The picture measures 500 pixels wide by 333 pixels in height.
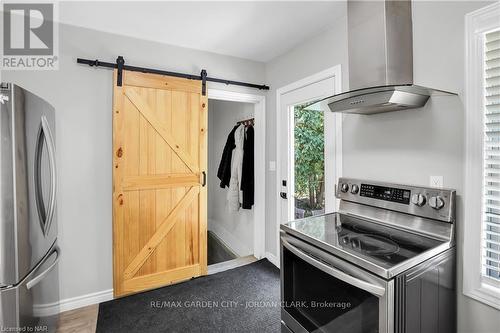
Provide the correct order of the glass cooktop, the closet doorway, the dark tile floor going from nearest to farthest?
the glass cooktop, the closet doorway, the dark tile floor

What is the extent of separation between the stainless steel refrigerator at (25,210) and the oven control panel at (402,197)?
1927 millimetres

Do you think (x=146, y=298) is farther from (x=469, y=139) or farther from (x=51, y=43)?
(x=469, y=139)

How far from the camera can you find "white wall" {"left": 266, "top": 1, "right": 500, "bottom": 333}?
1.30 metres

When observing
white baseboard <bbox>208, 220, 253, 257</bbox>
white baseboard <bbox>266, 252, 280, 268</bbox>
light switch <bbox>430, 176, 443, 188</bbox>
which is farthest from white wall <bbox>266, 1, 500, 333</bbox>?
white baseboard <bbox>208, 220, 253, 257</bbox>

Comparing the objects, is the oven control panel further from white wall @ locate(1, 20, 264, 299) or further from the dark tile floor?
the dark tile floor

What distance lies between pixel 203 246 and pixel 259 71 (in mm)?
2021

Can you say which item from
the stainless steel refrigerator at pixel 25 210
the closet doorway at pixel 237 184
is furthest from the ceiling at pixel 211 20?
the stainless steel refrigerator at pixel 25 210

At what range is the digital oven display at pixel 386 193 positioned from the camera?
1504 mm

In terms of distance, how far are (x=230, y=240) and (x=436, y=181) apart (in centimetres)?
289

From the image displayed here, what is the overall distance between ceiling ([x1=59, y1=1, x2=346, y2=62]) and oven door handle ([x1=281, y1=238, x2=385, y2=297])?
168 cm

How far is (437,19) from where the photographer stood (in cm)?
139

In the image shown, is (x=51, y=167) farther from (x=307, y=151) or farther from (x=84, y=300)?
(x=307, y=151)

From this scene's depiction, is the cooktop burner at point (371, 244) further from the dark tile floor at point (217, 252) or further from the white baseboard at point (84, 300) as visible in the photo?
the dark tile floor at point (217, 252)

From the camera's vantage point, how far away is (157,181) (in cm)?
238
